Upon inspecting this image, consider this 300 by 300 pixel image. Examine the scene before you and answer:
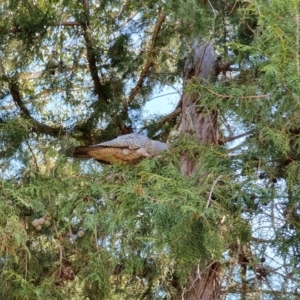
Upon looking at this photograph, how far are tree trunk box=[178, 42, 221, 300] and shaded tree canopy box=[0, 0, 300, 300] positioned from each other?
1 centimetres

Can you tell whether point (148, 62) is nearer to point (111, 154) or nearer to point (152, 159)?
point (111, 154)

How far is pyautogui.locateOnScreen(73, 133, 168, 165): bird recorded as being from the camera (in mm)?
4156

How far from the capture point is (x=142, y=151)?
4.16m

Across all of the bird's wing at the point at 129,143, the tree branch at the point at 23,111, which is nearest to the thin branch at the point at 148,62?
the tree branch at the point at 23,111

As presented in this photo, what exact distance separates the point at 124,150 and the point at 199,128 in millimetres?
730

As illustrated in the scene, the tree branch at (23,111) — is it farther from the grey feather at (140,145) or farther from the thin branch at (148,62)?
the grey feather at (140,145)

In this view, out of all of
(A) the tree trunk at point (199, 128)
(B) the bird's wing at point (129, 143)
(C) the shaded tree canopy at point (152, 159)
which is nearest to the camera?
A: (C) the shaded tree canopy at point (152, 159)

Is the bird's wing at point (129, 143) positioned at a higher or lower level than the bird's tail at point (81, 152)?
higher

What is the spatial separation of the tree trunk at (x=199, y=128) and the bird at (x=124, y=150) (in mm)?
237

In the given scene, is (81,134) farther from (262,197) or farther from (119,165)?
(262,197)

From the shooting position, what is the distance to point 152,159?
12.7 ft

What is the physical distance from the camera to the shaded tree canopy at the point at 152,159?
3.19 meters

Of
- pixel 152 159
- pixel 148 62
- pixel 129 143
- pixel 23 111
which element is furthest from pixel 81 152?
pixel 148 62

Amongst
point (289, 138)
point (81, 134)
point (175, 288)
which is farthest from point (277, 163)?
point (81, 134)
